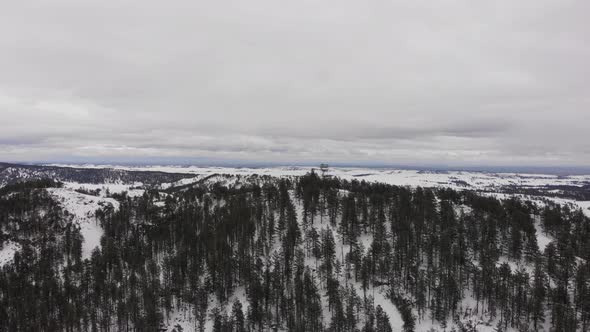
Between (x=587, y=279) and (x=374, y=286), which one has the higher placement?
(x=587, y=279)

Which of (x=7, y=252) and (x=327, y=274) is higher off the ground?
(x=327, y=274)

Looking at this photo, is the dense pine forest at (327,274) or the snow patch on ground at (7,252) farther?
the snow patch on ground at (7,252)

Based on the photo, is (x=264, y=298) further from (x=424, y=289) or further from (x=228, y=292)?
(x=424, y=289)

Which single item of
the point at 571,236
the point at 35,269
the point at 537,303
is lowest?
the point at 35,269

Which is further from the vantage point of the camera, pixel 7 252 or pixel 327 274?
pixel 7 252

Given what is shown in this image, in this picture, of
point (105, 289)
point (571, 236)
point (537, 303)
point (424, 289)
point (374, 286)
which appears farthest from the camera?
point (571, 236)

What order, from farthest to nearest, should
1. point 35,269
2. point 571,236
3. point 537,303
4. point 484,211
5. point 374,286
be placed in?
point 484,211, point 35,269, point 571,236, point 374,286, point 537,303

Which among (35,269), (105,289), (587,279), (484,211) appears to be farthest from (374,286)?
(35,269)

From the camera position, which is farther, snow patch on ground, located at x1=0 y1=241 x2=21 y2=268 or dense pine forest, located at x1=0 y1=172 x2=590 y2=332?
snow patch on ground, located at x1=0 y1=241 x2=21 y2=268
